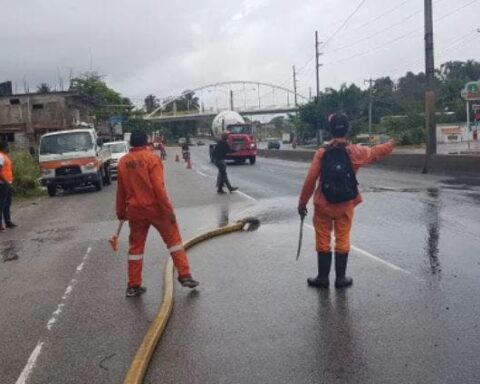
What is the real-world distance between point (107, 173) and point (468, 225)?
1957 cm

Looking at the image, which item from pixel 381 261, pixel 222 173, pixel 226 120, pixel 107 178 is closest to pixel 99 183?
pixel 107 178

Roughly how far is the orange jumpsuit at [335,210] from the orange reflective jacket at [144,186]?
62.8 inches

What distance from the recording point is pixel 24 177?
2459 cm

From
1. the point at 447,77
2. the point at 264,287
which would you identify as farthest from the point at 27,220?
the point at 447,77

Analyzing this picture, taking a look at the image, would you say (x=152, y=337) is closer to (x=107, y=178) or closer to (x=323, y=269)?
(x=323, y=269)

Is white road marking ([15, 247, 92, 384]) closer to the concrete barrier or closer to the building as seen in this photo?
the concrete barrier

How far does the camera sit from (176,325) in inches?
238

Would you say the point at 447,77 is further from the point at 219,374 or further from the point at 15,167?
the point at 219,374

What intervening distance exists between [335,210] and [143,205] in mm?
2068

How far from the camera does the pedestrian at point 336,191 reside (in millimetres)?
6973

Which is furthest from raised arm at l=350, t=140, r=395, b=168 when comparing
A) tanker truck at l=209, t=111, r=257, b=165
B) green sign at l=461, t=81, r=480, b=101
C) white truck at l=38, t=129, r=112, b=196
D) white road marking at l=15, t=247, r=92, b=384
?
tanker truck at l=209, t=111, r=257, b=165

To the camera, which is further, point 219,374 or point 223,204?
point 223,204

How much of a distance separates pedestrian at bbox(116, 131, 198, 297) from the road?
11.9 inches

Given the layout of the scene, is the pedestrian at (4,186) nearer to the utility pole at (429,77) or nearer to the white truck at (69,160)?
the white truck at (69,160)
